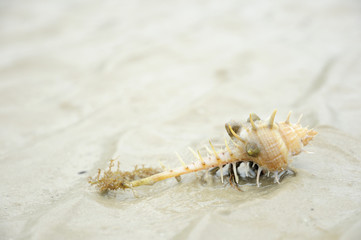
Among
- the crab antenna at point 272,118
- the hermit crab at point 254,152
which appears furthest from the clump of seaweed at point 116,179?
the crab antenna at point 272,118

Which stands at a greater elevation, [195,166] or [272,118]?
[272,118]

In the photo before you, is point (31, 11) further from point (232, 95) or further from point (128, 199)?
point (128, 199)

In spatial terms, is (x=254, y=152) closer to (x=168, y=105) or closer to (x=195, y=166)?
(x=195, y=166)

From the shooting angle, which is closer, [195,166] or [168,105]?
[195,166]

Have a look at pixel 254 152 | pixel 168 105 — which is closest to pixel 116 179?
pixel 254 152

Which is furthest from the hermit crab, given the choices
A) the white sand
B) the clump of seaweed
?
the white sand

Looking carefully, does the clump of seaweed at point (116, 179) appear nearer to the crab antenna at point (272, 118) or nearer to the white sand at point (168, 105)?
the white sand at point (168, 105)

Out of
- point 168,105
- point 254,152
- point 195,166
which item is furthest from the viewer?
point 168,105
